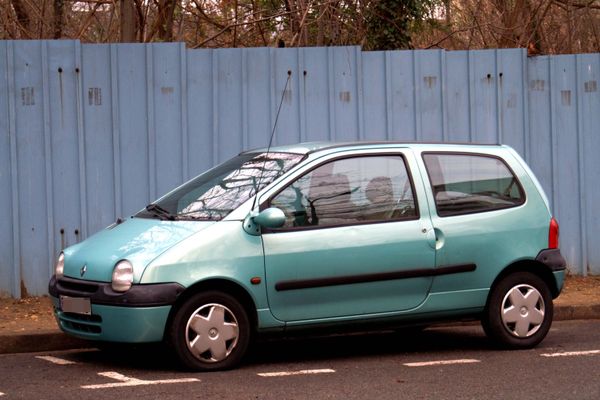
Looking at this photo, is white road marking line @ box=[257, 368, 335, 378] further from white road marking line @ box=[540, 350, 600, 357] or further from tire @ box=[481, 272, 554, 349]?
white road marking line @ box=[540, 350, 600, 357]

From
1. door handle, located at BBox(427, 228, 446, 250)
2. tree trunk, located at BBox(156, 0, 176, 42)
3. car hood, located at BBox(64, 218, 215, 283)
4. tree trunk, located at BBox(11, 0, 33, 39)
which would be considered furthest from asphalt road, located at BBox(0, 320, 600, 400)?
tree trunk, located at BBox(11, 0, 33, 39)

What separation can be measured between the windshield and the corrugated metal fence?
2.44 meters

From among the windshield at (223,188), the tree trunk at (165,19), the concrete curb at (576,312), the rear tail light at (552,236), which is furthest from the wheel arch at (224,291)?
the tree trunk at (165,19)

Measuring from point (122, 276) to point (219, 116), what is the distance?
410 cm

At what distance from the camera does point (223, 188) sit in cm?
824

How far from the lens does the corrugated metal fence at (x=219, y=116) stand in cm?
1073

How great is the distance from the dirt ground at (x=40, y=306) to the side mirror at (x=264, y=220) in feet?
7.64

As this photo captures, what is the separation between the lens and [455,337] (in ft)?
30.8

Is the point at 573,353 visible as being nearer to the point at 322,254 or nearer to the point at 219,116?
the point at 322,254

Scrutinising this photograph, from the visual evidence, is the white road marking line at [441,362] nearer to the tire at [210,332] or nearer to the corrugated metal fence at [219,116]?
the tire at [210,332]

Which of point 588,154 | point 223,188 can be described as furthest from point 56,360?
point 588,154

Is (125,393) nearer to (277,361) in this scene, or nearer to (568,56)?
(277,361)

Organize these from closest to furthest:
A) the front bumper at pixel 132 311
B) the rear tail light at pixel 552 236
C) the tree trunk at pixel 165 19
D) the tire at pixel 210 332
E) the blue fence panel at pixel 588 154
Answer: the front bumper at pixel 132 311 → the tire at pixel 210 332 → the rear tail light at pixel 552 236 → the blue fence panel at pixel 588 154 → the tree trunk at pixel 165 19

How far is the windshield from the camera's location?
7941mm
